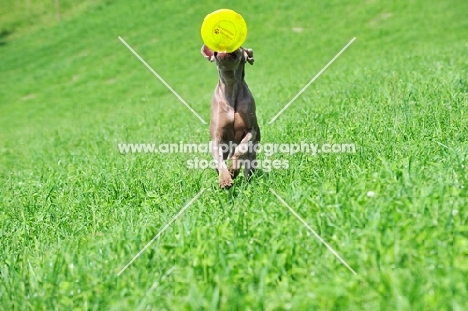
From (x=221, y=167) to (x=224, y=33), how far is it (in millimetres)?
1349

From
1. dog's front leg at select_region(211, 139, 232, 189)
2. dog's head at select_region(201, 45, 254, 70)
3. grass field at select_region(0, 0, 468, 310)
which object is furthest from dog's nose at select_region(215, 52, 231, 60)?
grass field at select_region(0, 0, 468, 310)

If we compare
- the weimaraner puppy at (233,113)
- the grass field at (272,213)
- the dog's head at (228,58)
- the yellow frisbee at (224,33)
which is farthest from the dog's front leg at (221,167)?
the yellow frisbee at (224,33)

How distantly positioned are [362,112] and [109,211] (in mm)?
3570

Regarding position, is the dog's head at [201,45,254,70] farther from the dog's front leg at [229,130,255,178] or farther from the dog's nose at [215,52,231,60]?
the dog's front leg at [229,130,255,178]

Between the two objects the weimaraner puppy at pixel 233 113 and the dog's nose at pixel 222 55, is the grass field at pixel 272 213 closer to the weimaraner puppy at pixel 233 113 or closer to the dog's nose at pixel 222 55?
the weimaraner puppy at pixel 233 113

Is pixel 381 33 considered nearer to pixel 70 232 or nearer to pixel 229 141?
pixel 229 141

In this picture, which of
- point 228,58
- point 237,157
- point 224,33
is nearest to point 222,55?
point 228,58

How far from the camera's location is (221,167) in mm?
5469

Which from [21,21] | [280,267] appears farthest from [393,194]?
[21,21]

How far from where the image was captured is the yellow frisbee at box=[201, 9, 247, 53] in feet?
18.0

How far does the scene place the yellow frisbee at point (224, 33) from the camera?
18.0 ft

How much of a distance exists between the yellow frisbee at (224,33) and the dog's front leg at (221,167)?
987 mm

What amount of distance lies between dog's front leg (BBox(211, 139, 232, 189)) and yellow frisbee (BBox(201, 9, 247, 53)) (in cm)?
99

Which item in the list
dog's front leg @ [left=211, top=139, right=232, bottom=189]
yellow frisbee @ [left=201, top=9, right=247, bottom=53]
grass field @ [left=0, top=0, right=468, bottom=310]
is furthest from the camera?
yellow frisbee @ [left=201, top=9, right=247, bottom=53]
